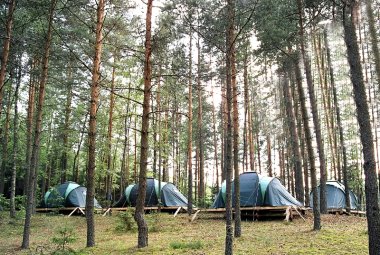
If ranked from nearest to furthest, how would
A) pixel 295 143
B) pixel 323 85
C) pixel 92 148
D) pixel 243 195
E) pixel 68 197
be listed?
pixel 92 148 → pixel 243 195 → pixel 295 143 → pixel 323 85 → pixel 68 197

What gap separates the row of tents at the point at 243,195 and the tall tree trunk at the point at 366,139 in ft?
30.0

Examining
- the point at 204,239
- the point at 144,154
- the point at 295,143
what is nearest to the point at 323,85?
the point at 295,143

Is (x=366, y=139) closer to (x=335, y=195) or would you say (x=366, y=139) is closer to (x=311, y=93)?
(x=311, y=93)

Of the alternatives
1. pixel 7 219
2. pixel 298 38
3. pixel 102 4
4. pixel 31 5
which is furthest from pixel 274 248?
pixel 7 219

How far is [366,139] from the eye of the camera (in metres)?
5.18

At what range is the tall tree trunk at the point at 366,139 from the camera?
4.99m

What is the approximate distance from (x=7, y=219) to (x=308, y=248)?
1391cm

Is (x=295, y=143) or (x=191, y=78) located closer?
(x=191, y=78)

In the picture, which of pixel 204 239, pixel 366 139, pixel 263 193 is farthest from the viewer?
pixel 263 193

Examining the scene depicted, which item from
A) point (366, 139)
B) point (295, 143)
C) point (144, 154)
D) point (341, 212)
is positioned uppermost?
point (295, 143)

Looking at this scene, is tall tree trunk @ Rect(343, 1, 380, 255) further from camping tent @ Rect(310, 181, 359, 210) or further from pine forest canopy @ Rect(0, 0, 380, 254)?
camping tent @ Rect(310, 181, 359, 210)

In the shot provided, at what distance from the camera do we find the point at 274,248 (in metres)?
7.61

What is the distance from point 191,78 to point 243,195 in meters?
7.04

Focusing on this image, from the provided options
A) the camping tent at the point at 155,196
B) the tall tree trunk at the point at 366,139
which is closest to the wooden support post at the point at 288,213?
the camping tent at the point at 155,196
